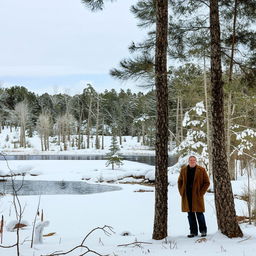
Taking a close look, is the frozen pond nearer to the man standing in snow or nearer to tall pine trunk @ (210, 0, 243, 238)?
the man standing in snow

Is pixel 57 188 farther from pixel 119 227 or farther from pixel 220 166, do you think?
pixel 220 166

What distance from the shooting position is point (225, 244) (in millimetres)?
4566

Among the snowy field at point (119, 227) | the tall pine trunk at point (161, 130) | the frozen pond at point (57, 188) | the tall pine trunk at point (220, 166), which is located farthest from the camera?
the frozen pond at point (57, 188)

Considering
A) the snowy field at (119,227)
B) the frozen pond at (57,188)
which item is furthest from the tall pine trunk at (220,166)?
the frozen pond at (57,188)

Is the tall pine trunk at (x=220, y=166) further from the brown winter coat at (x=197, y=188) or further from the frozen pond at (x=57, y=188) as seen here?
the frozen pond at (x=57, y=188)

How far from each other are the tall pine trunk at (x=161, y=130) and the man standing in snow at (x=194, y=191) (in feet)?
1.14

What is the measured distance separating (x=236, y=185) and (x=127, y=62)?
413 inches

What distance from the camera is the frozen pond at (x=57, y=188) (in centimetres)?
1487

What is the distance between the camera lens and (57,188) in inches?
640

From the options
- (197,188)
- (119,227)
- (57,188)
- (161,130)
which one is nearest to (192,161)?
(197,188)

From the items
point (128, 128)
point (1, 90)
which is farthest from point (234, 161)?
point (1, 90)

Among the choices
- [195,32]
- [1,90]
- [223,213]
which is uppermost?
Result: [1,90]

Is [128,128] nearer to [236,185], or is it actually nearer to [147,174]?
[147,174]

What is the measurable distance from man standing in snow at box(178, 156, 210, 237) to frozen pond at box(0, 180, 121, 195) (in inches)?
382
